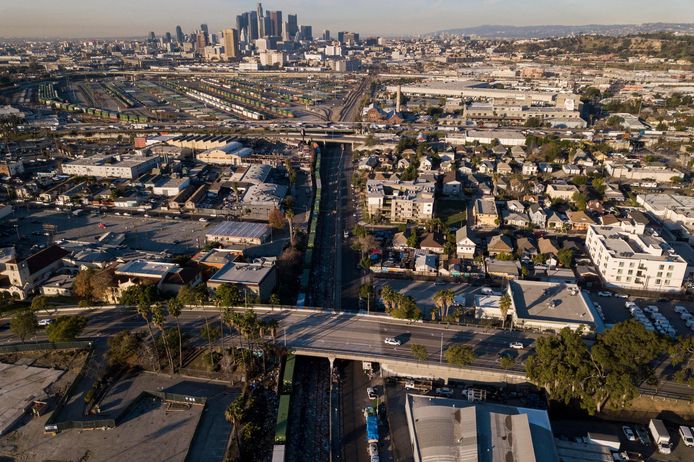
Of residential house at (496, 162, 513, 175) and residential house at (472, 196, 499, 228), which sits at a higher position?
residential house at (496, 162, 513, 175)

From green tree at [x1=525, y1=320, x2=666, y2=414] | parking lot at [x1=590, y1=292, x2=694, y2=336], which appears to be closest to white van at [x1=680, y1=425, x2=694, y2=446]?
green tree at [x1=525, y1=320, x2=666, y2=414]

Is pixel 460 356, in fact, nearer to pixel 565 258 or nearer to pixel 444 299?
pixel 444 299

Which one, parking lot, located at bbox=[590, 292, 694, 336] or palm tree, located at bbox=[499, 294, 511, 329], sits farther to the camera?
parking lot, located at bbox=[590, 292, 694, 336]

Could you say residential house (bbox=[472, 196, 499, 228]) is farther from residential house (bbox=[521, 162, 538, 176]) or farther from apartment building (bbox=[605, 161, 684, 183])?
apartment building (bbox=[605, 161, 684, 183])

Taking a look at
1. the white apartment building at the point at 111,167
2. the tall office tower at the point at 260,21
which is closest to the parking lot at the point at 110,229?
the white apartment building at the point at 111,167

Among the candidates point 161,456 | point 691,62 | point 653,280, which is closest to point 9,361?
point 161,456

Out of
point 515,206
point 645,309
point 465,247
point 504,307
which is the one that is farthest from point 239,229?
point 645,309
